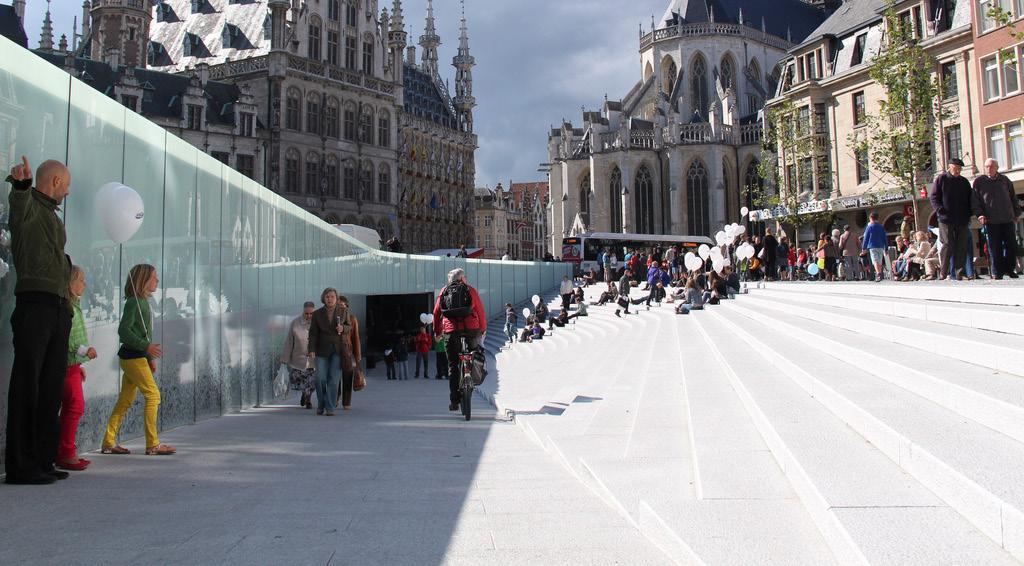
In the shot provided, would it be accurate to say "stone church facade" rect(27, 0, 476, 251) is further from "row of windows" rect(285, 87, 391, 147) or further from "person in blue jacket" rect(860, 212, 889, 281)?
"person in blue jacket" rect(860, 212, 889, 281)

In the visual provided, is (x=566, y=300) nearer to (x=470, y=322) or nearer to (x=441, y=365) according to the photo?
(x=441, y=365)

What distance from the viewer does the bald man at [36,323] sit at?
15.8 ft

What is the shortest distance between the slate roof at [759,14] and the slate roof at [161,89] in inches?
1602

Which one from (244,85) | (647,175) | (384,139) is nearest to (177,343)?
(244,85)

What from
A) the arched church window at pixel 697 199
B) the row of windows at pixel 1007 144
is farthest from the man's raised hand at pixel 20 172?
the arched church window at pixel 697 199

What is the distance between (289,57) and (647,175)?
103 feet

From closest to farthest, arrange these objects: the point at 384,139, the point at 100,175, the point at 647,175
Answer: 1. the point at 100,175
2. the point at 384,139
3. the point at 647,175

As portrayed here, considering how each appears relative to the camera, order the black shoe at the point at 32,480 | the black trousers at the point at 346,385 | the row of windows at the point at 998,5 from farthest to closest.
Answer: the row of windows at the point at 998,5
the black trousers at the point at 346,385
the black shoe at the point at 32,480

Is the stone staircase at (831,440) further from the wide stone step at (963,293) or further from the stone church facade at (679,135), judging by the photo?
the stone church facade at (679,135)

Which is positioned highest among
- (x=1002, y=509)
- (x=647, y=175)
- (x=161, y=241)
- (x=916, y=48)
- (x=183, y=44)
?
(x=183, y=44)

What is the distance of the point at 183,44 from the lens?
47.5 meters

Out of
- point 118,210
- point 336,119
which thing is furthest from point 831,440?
point 336,119

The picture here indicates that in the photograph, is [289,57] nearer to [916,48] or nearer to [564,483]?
[916,48]

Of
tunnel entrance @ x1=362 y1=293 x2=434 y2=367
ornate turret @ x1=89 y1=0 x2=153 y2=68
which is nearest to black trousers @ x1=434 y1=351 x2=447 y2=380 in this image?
tunnel entrance @ x1=362 y1=293 x2=434 y2=367
